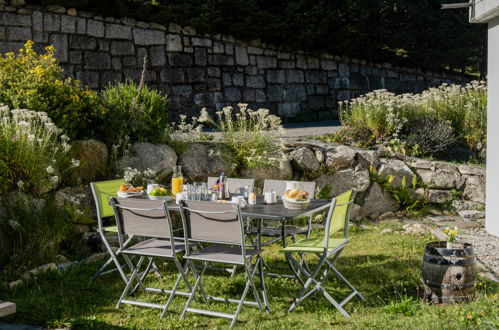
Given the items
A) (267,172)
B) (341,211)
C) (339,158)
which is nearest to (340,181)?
(339,158)

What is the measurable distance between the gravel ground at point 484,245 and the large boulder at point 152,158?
3594 millimetres

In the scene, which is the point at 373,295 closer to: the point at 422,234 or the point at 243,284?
the point at 243,284

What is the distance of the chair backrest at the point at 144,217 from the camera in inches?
188

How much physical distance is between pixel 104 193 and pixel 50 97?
1.63 m

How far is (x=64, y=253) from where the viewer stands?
6.33 metres

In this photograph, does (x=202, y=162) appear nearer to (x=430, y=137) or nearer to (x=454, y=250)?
(x=454, y=250)

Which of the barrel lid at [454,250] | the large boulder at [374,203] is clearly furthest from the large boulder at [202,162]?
the barrel lid at [454,250]

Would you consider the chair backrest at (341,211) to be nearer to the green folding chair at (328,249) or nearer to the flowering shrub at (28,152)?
the green folding chair at (328,249)

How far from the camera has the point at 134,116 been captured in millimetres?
7539

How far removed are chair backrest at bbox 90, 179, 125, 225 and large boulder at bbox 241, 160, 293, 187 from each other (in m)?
2.22

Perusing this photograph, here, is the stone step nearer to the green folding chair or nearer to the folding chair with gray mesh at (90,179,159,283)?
the folding chair with gray mesh at (90,179,159,283)

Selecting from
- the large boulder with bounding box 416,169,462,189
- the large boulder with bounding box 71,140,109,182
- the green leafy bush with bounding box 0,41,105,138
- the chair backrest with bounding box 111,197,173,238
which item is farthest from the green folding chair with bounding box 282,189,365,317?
the large boulder with bounding box 416,169,462,189

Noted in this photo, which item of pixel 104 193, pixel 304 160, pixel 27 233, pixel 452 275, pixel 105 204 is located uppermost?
pixel 304 160

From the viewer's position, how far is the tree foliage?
40.6 feet
